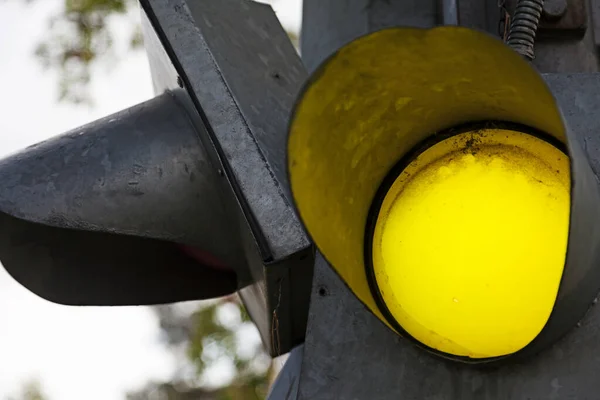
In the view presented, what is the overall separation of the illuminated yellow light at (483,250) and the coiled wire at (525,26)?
13.8 inches

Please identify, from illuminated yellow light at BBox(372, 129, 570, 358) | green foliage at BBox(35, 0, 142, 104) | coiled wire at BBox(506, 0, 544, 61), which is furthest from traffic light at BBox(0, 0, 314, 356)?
green foliage at BBox(35, 0, 142, 104)

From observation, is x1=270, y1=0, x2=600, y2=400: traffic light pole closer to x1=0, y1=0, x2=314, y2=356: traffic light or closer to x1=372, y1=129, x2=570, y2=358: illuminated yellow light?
x1=372, y1=129, x2=570, y2=358: illuminated yellow light

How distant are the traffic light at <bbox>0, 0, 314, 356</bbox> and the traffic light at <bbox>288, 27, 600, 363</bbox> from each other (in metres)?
0.30

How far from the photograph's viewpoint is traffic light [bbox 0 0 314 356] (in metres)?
1.90

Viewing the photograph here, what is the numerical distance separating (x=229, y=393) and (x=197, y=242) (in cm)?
815

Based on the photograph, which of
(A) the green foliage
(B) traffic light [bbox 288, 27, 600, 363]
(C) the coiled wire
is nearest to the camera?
(B) traffic light [bbox 288, 27, 600, 363]

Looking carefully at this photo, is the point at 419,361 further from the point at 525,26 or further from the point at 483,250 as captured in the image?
the point at 525,26

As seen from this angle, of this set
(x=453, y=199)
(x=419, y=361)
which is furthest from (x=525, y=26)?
(x=419, y=361)

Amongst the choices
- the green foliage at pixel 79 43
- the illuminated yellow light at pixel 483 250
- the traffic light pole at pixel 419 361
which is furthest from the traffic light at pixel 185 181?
the green foliage at pixel 79 43

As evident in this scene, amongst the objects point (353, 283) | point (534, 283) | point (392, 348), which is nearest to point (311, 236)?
point (353, 283)

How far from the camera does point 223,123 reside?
76.3 inches

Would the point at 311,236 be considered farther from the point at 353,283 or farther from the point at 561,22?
the point at 561,22

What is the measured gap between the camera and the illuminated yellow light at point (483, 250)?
56.2 inches

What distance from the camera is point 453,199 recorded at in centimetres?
150
